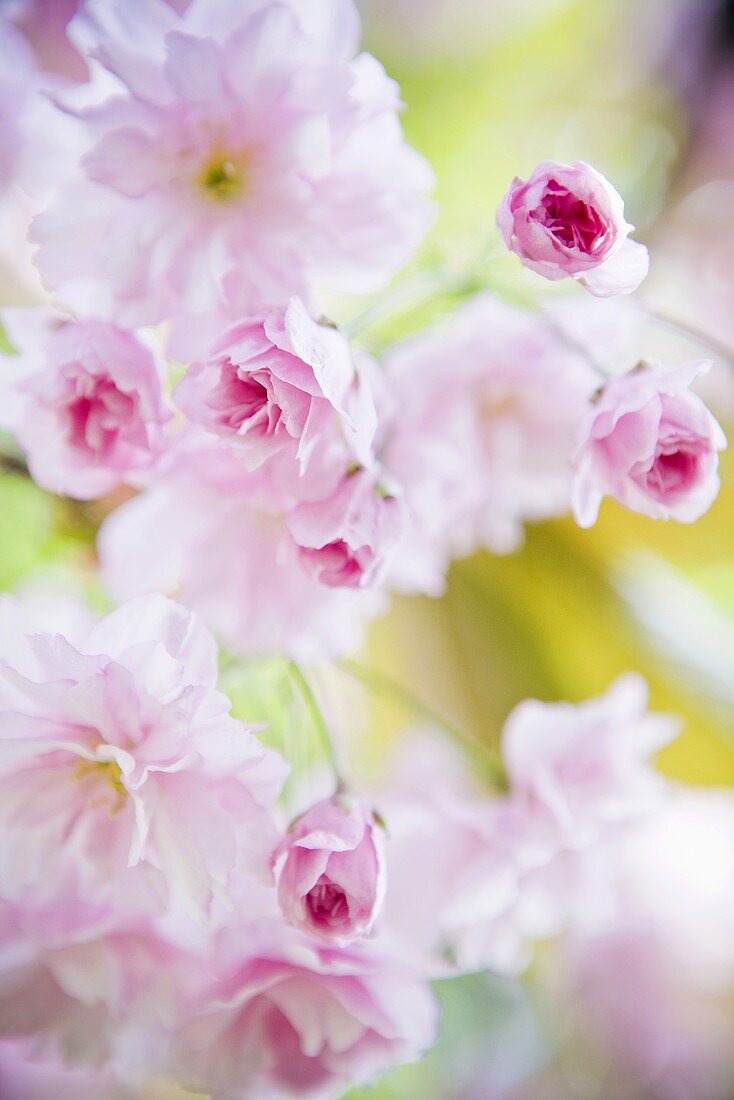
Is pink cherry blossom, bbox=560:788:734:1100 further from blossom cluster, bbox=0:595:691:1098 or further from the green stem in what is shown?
the green stem

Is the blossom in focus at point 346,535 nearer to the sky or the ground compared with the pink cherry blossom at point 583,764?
nearer to the sky

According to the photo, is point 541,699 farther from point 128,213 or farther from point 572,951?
point 128,213

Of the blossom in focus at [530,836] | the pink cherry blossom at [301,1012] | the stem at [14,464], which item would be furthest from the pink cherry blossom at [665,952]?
the stem at [14,464]

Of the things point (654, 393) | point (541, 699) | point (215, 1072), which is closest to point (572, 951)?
point (541, 699)

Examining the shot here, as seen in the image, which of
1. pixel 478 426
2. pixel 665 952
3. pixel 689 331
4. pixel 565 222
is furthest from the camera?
pixel 665 952

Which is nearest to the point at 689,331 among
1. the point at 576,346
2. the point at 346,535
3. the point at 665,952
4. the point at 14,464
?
the point at 576,346

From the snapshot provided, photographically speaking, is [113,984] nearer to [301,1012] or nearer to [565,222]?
[301,1012]

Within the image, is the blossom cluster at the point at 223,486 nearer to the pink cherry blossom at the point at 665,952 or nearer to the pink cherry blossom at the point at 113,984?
the pink cherry blossom at the point at 113,984
